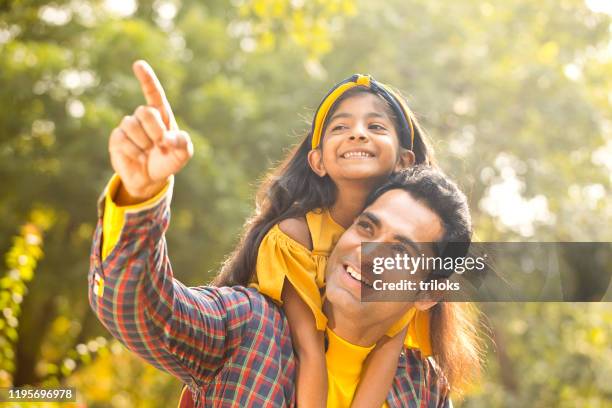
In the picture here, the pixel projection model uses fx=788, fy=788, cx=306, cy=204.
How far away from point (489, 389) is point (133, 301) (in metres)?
9.61

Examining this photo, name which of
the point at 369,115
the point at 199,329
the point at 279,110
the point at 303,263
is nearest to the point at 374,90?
the point at 369,115

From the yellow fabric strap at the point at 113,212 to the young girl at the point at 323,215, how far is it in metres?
0.52

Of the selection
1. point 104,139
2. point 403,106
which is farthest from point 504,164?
point 403,106

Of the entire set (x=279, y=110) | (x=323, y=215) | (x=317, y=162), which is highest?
(x=279, y=110)

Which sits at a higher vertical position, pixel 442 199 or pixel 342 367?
pixel 442 199

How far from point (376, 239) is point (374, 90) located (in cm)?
39

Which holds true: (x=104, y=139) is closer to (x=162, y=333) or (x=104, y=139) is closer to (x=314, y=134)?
(x=314, y=134)

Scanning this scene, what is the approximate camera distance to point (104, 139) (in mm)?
7035

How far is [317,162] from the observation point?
6.08 ft

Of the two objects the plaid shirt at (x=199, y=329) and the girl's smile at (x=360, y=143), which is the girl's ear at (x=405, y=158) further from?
the plaid shirt at (x=199, y=329)

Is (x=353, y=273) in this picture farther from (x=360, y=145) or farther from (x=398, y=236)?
(x=360, y=145)

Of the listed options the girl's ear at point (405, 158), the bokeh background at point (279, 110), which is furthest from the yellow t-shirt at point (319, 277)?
the bokeh background at point (279, 110)

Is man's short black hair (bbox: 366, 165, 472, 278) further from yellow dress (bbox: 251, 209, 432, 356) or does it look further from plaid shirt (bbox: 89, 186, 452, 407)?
plaid shirt (bbox: 89, 186, 452, 407)

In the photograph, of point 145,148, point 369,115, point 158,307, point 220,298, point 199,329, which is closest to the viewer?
point 145,148
